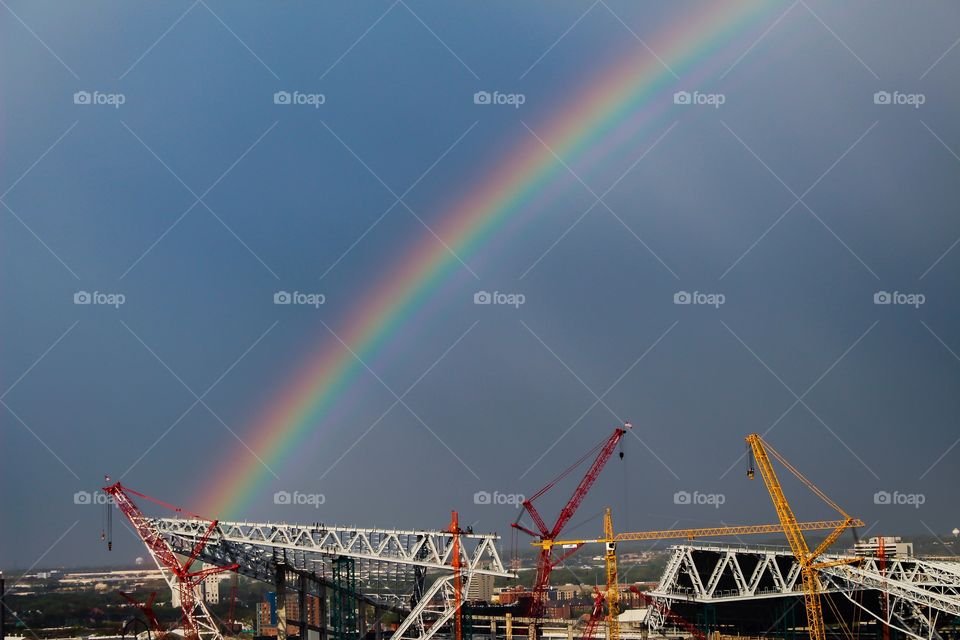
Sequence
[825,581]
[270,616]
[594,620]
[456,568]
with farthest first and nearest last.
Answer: [270,616] → [594,620] → [825,581] → [456,568]

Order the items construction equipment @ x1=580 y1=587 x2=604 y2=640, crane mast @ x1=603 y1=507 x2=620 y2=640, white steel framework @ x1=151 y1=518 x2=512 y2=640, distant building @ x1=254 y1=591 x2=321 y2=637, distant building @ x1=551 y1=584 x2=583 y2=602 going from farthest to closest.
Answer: distant building @ x1=551 y1=584 x2=583 y2=602, distant building @ x1=254 y1=591 x2=321 y2=637, construction equipment @ x1=580 y1=587 x2=604 y2=640, crane mast @ x1=603 y1=507 x2=620 y2=640, white steel framework @ x1=151 y1=518 x2=512 y2=640

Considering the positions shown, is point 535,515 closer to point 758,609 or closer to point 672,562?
point 672,562

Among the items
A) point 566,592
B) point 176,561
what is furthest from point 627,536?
point 566,592

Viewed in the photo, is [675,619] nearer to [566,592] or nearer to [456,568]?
[456,568]

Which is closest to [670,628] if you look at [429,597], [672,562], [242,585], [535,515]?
[672,562]

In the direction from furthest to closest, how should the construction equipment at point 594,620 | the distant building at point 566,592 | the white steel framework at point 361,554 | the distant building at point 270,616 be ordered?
the distant building at point 566,592 < the distant building at point 270,616 < the construction equipment at point 594,620 < the white steel framework at point 361,554

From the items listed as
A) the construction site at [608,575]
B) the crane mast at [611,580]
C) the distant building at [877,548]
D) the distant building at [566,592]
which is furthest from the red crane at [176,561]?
the distant building at [566,592]

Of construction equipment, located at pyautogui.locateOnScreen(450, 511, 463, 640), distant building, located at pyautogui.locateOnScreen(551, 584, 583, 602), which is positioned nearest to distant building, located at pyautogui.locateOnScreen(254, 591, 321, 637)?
construction equipment, located at pyautogui.locateOnScreen(450, 511, 463, 640)

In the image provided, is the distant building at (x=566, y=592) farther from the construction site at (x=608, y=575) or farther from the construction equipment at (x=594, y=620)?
the construction site at (x=608, y=575)

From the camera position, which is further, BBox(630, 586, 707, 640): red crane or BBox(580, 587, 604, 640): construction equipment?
BBox(580, 587, 604, 640): construction equipment

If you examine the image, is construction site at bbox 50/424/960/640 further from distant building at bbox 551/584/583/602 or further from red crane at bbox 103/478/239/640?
distant building at bbox 551/584/583/602

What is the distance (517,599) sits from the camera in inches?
4321

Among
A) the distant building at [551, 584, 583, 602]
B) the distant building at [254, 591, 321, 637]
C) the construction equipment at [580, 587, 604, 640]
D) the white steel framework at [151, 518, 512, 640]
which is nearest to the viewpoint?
the white steel framework at [151, 518, 512, 640]

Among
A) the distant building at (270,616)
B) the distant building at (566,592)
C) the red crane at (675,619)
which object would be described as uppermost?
the distant building at (566,592)
